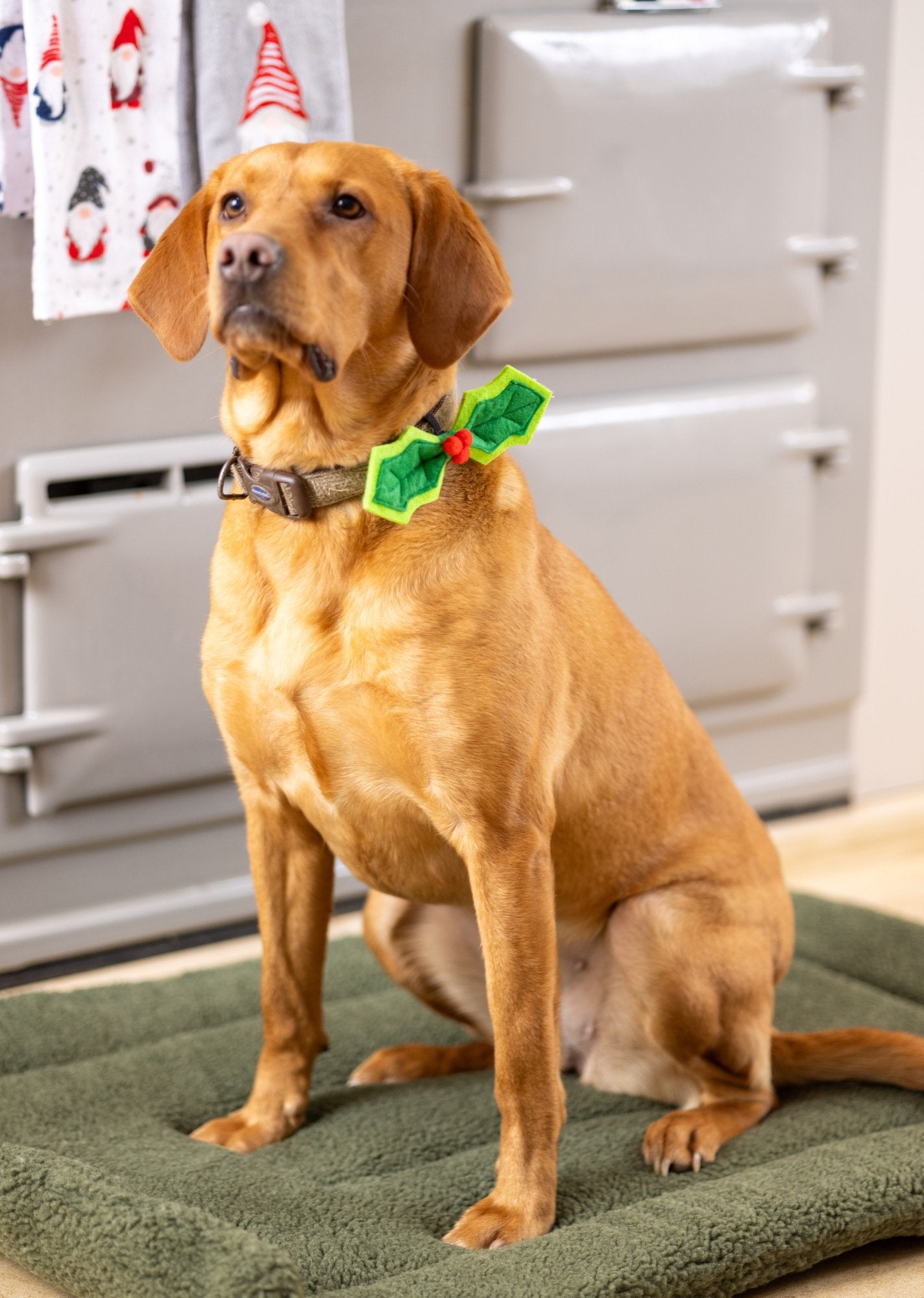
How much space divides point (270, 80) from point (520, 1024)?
141 cm

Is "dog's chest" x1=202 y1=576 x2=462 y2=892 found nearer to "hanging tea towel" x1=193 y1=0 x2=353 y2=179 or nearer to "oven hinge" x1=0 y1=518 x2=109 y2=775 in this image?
"oven hinge" x1=0 y1=518 x2=109 y2=775

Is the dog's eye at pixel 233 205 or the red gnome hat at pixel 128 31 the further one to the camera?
the red gnome hat at pixel 128 31

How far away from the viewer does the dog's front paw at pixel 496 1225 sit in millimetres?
1634

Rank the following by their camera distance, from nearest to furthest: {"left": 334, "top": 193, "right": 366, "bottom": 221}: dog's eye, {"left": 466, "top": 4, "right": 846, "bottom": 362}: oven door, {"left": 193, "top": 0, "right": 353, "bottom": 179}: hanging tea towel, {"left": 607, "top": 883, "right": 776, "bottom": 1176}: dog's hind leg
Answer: {"left": 334, "top": 193, "right": 366, "bottom": 221}: dog's eye
{"left": 607, "top": 883, "right": 776, "bottom": 1176}: dog's hind leg
{"left": 193, "top": 0, "right": 353, "bottom": 179}: hanging tea towel
{"left": 466, "top": 4, "right": 846, "bottom": 362}: oven door

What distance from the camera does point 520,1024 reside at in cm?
165

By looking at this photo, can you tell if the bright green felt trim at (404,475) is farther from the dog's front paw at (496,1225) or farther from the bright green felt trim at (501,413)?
the dog's front paw at (496,1225)

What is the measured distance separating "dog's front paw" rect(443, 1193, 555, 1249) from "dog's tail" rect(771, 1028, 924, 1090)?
1.39 feet

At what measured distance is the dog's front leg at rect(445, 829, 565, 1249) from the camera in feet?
5.38

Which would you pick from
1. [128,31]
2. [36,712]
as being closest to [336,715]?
[36,712]

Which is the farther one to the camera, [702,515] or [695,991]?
[702,515]

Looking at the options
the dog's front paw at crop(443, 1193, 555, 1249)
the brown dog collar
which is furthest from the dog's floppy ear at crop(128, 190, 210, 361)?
the dog's front paw at crop(443, 1193, 555, 1249)

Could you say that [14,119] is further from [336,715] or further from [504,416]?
[336,715]

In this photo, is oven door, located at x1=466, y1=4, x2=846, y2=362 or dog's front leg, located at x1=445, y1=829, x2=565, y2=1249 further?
oven door, located at x1=466, y1=4, x2=846, y2=362

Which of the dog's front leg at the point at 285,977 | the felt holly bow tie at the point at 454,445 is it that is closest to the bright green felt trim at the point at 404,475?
the felt holly bow tie at the point at 454,445
